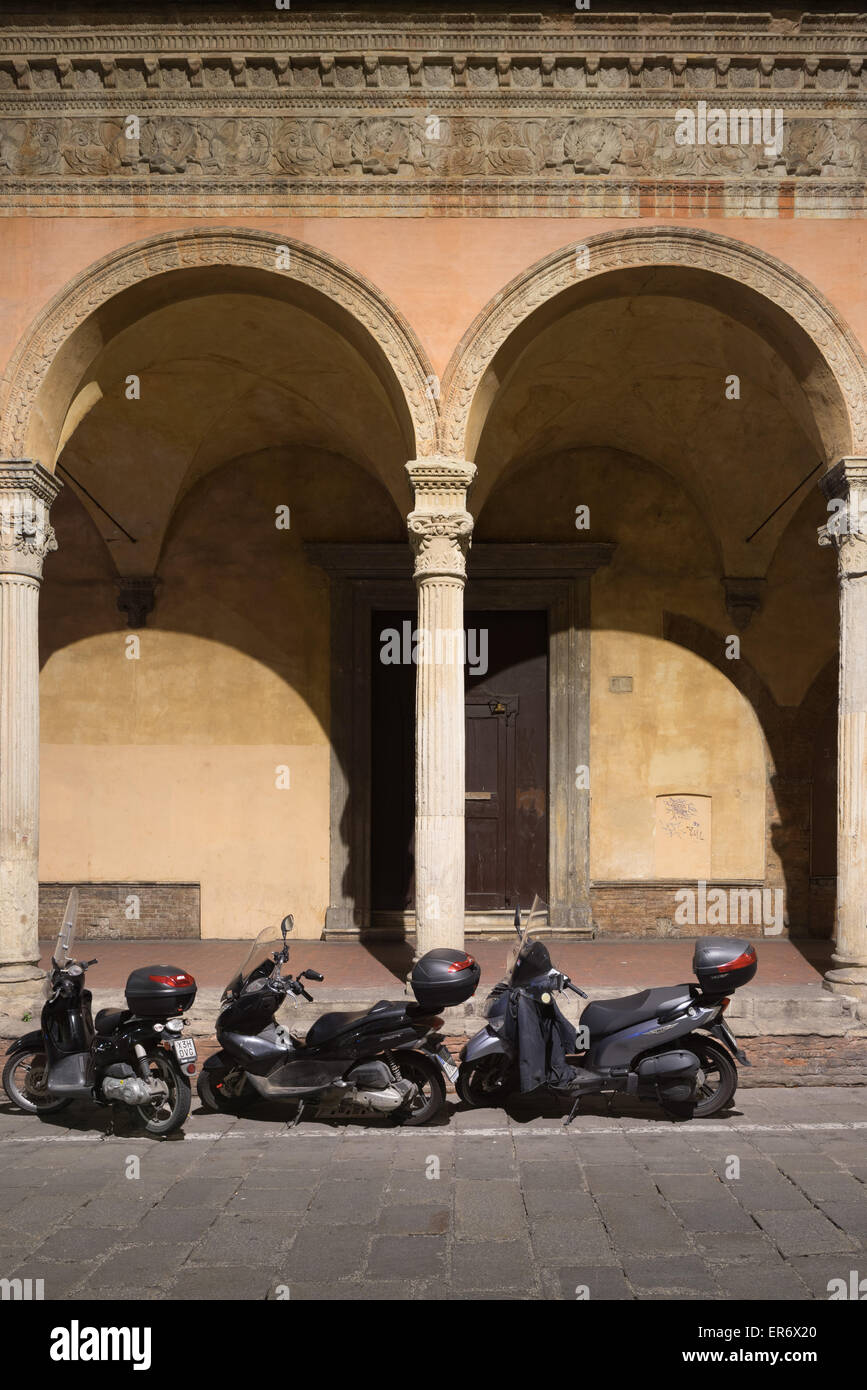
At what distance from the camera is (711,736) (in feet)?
33.4

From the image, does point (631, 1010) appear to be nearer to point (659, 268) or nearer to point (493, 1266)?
point (493, 1266)

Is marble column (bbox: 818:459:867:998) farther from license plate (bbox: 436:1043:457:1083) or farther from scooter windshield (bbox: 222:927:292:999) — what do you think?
scooter windshield (bbox: 222:927:292:999)

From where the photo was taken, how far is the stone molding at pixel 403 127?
7004 millimetres

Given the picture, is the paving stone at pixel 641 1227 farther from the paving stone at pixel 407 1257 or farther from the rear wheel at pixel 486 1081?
the rear wheel at pixel 486 1081

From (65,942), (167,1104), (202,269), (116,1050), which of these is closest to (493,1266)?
(167,1104)

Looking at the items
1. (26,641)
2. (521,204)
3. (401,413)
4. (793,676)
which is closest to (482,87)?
(521,204)

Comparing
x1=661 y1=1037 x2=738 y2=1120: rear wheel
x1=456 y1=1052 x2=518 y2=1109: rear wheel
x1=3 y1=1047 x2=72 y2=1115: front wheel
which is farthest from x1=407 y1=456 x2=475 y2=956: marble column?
x1=3 y1=1047 x2=72 y2=1115: front wheel

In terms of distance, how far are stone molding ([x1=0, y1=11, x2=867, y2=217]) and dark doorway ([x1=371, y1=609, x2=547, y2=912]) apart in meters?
4.15

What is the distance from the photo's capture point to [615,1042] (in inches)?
225

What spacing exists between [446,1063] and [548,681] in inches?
205

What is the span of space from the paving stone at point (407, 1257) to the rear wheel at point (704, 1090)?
203 centimetres

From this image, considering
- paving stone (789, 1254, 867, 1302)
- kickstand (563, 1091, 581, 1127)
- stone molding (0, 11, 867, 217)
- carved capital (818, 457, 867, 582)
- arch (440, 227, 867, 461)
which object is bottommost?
kickstand (563, 1091, 581, 1127)

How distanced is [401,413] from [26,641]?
2895 mm

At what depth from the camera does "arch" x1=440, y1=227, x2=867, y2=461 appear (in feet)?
23.1
